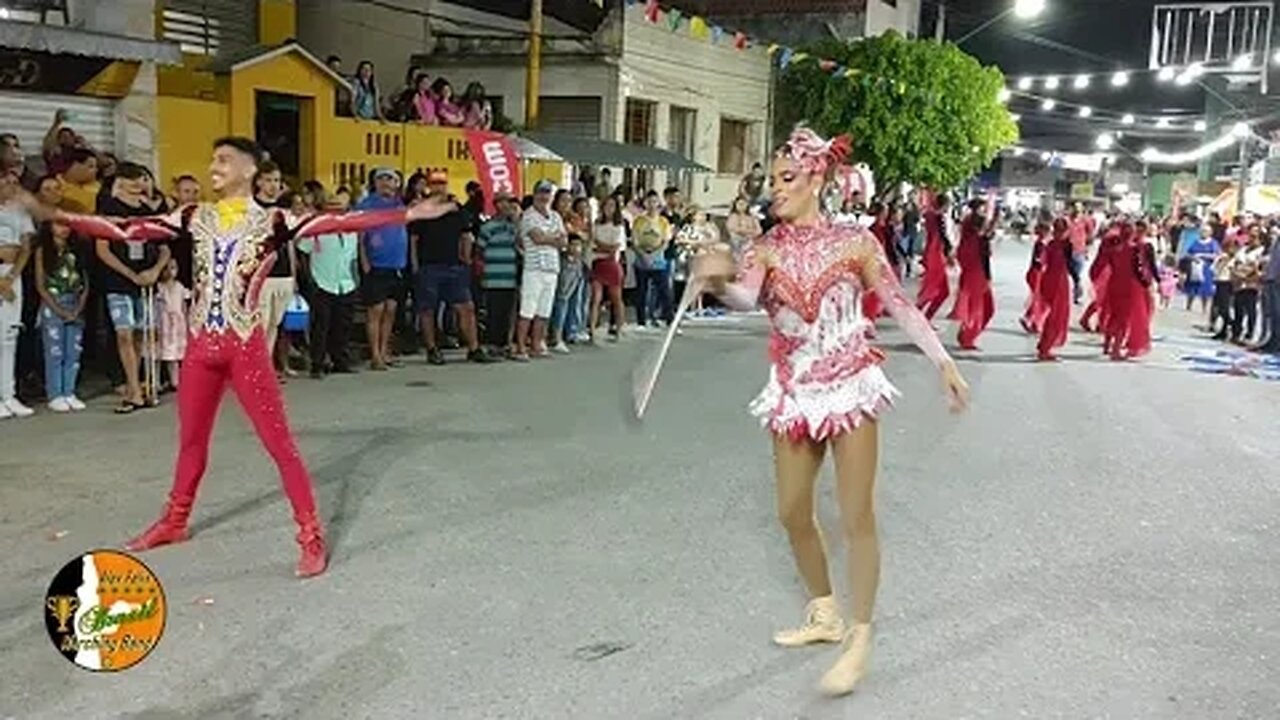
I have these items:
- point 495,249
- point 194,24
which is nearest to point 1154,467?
point 495,249

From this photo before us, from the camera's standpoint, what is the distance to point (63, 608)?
2979 millimetres

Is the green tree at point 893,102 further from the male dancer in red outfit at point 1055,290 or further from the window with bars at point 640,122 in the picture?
the male dancer in red outfit at point 1055,290

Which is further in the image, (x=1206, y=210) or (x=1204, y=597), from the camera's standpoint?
(x=1206, y=210)

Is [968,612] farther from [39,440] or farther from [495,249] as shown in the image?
[495,249]

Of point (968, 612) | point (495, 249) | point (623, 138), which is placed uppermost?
point (623, 138)

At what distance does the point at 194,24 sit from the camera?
56.6ft

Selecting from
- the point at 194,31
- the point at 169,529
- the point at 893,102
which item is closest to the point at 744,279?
the point at 169,529

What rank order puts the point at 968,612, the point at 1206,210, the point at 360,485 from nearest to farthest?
the point at 968,612 → the point at 360,485 → the point at 1206,210

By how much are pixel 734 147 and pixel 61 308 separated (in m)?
20.5

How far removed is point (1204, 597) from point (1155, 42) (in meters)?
29.0

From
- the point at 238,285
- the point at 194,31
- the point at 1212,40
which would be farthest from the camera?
the point at 1212,40

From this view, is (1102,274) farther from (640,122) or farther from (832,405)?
(832,405)

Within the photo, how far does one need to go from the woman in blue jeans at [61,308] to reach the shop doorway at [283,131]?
6567 millimetres

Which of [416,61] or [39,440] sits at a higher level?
[416,61]
